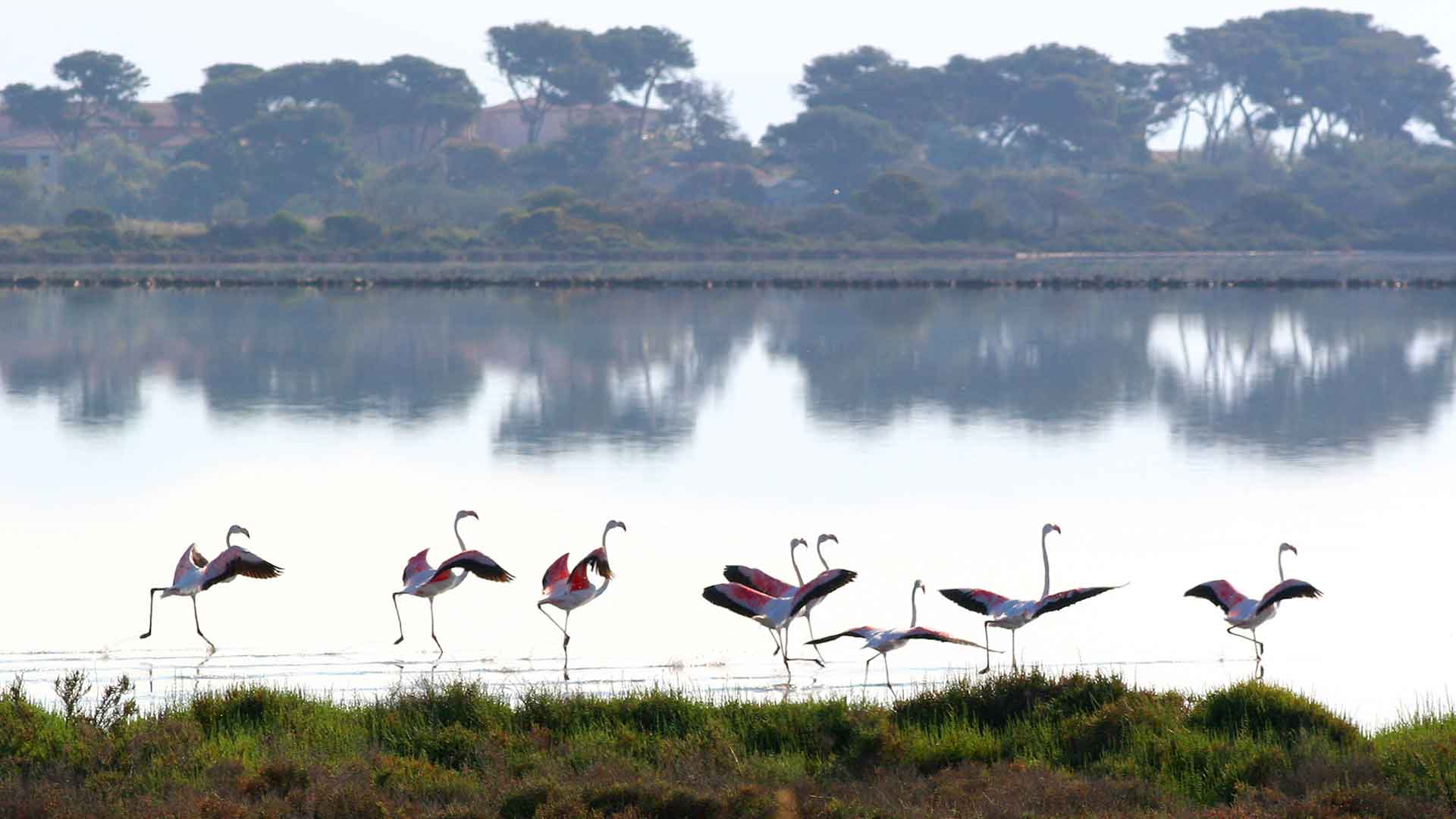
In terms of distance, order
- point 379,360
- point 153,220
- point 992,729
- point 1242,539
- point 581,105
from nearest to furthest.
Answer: point 992,729 → point 1242,539 → point 379,360 → point 153,220 → point 581,105

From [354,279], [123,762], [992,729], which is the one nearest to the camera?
[123,762]

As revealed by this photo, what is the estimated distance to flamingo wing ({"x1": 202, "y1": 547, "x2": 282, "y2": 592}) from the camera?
1065 centimetres

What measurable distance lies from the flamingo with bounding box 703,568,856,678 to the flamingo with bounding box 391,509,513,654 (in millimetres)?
1101

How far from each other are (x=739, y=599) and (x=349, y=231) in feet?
247

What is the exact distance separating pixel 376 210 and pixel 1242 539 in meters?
81.3

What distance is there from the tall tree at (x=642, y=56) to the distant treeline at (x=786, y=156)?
0.15m

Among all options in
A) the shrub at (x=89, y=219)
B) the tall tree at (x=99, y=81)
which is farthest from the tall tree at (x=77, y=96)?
the shrub at (x=89, y=219)

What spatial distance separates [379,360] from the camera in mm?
32844

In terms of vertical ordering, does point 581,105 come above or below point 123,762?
above

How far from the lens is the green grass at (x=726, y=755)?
7.79m

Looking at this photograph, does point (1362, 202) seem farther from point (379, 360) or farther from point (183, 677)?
point (183, 677)

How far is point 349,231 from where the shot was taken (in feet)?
Answer: 274

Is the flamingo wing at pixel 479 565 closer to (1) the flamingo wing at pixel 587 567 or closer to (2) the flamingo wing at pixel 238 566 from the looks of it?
(1) the flamingo wing at pixel 587 567

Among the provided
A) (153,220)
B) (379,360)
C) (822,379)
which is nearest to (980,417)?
(822,379)
